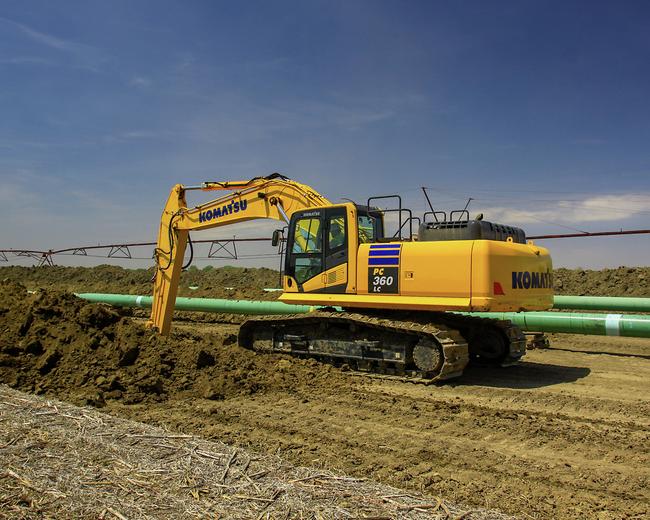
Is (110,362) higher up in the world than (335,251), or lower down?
lower down

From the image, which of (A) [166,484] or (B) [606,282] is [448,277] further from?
(B) [606,282]

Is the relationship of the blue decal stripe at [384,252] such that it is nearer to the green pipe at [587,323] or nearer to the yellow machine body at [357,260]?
the yellow machine body at [357,260]

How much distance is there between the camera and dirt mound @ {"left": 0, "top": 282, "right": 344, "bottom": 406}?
7438 mm

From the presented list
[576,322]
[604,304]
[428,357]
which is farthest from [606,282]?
[428,357]

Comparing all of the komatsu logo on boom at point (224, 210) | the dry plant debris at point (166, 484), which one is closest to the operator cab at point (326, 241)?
the komatsu logo on boom at point (224, 210)

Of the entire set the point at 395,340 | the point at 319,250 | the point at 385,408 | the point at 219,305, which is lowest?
the point at 385,408

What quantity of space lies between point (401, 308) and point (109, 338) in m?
4.78

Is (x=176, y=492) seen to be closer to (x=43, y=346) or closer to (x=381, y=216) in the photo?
(x=43, y=346)

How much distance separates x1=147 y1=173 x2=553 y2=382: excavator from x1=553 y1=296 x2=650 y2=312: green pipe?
7284 millimetres

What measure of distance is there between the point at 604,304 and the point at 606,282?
6.90 metres

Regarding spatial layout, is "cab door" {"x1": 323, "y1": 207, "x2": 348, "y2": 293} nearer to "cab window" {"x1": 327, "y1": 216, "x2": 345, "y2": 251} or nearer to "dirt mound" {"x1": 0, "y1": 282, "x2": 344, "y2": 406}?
"cab window" {"x1": 327, "y1": 216, "x2": 345, "y2": 251}

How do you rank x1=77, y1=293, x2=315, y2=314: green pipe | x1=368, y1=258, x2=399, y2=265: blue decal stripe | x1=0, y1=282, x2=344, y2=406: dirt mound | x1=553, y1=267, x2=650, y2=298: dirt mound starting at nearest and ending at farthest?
x1=0, y1=282, x2=344, y2=406: dirt mound, x1=368, y1=258, x2=399, y2=265: blue decal stripe, x1=77, y1=293, x2=315, y2=314: green pipe, x1=553, y1=267, x2=650, y2=298: dirt mound

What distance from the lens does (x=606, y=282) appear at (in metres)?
22.0

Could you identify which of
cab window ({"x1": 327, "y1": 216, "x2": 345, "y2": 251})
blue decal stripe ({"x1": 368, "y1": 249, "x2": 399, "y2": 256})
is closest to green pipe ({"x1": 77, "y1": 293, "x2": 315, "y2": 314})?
cab window ({"x1": 327, "y1": 216, "x2": 345, "y2": 251})
